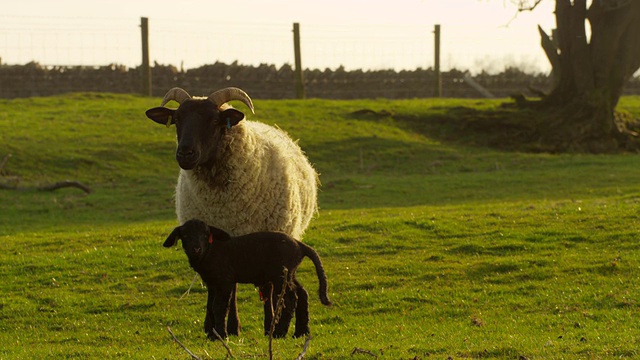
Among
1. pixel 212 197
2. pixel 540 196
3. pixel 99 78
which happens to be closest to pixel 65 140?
pixel 99 78

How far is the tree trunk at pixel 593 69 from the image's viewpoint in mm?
30109

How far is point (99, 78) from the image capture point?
125ft

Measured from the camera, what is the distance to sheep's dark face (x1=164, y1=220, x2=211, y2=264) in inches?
351

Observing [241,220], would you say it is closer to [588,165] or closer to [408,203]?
[408,203]

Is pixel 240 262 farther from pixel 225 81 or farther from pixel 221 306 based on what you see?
pixel 225 81

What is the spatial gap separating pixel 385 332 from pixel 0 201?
46.3 ft

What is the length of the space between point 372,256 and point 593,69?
18.8 metres

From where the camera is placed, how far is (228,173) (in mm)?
10086

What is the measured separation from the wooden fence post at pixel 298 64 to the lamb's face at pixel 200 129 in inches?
1082

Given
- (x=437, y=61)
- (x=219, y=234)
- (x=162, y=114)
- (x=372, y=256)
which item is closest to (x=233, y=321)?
(x=219, y=234)

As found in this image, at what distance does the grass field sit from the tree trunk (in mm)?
1544

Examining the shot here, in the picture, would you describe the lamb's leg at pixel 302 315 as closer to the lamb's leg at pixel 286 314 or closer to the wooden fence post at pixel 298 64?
the lamb's leg at pixel 286 314

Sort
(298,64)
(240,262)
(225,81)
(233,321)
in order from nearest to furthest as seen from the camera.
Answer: (240,262) → (233,321) → (298,64) → (225,81)

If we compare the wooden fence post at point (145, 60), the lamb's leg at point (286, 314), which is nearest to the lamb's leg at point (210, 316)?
the lamb's leg at point (286, 314)
